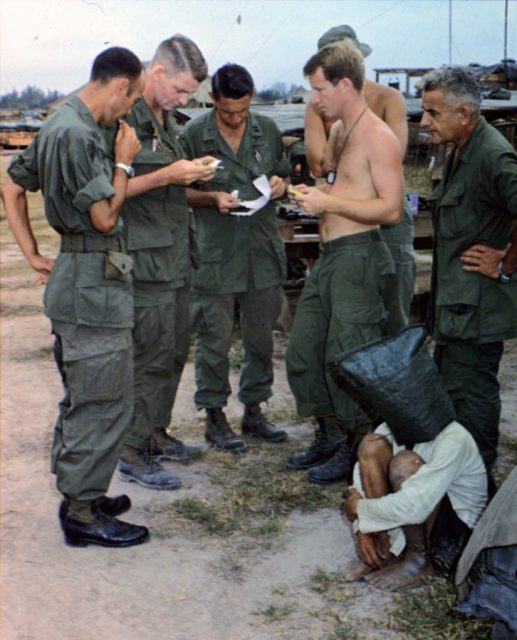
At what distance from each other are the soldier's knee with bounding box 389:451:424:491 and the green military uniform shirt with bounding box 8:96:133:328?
52.5 inches

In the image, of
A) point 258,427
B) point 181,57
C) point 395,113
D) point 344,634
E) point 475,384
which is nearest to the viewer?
point 344,634

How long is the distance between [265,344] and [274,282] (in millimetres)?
390

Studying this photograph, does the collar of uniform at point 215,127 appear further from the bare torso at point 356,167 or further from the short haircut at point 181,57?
the bare torso at point 356,167

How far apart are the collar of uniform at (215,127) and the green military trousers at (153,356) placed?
0.95 metres

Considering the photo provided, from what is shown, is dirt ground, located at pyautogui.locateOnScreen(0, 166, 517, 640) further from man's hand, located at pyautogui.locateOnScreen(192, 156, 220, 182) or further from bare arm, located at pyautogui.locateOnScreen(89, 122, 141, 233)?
man's hand, located at pyautogui.locateOnScreen(192, 156, 220, 182)

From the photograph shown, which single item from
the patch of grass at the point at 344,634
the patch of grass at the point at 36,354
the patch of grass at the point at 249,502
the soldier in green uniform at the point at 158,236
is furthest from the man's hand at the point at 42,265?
the patch of grass at the point at 36,354

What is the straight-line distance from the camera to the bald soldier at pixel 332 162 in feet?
16.0

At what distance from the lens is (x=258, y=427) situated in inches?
221

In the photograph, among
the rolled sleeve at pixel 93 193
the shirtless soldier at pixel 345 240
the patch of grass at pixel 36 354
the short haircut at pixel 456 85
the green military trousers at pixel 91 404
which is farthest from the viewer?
the patch of grass at pixel 36 354

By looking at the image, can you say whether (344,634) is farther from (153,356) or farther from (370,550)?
(153,356)

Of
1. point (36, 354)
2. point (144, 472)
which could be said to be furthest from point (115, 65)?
point (36, 354)

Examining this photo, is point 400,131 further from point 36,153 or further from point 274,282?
point 36,153

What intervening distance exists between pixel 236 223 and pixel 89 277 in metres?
1.60

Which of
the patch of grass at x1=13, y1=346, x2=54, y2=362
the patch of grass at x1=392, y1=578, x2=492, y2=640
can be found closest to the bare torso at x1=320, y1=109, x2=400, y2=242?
the patch of grass at x1=392, y1=578, x2=492, y2=640
